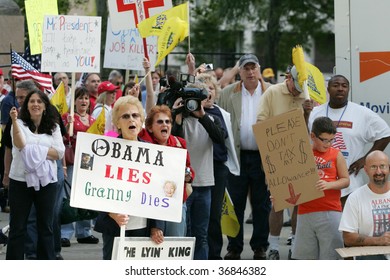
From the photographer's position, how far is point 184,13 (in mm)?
12812

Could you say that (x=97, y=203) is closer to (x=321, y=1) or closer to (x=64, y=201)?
(x=64, y=201)

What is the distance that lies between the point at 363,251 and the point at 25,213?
10.8 feet

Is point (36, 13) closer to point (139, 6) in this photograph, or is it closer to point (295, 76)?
point (139, 6)

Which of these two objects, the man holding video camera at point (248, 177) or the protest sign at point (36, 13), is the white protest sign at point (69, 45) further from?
the man holding video camera at point (248, 177)

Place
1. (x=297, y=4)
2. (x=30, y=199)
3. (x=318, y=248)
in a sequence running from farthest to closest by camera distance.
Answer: (x=297, y=4) → (x=30, y=199) → (x=318, y=248)

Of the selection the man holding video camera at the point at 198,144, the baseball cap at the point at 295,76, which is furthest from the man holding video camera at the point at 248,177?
the man holding video camera at the point at 198,144

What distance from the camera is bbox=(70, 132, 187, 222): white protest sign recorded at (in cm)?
880

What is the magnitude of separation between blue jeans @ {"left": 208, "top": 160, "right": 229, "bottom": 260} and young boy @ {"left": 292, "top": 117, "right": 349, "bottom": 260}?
4.64ft

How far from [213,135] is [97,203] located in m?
2.77

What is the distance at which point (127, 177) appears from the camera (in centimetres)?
893

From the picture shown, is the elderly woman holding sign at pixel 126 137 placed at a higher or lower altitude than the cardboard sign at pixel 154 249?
higher

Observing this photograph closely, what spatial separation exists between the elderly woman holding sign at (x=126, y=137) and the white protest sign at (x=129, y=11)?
447 cm

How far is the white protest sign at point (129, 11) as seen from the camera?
44.9ft
